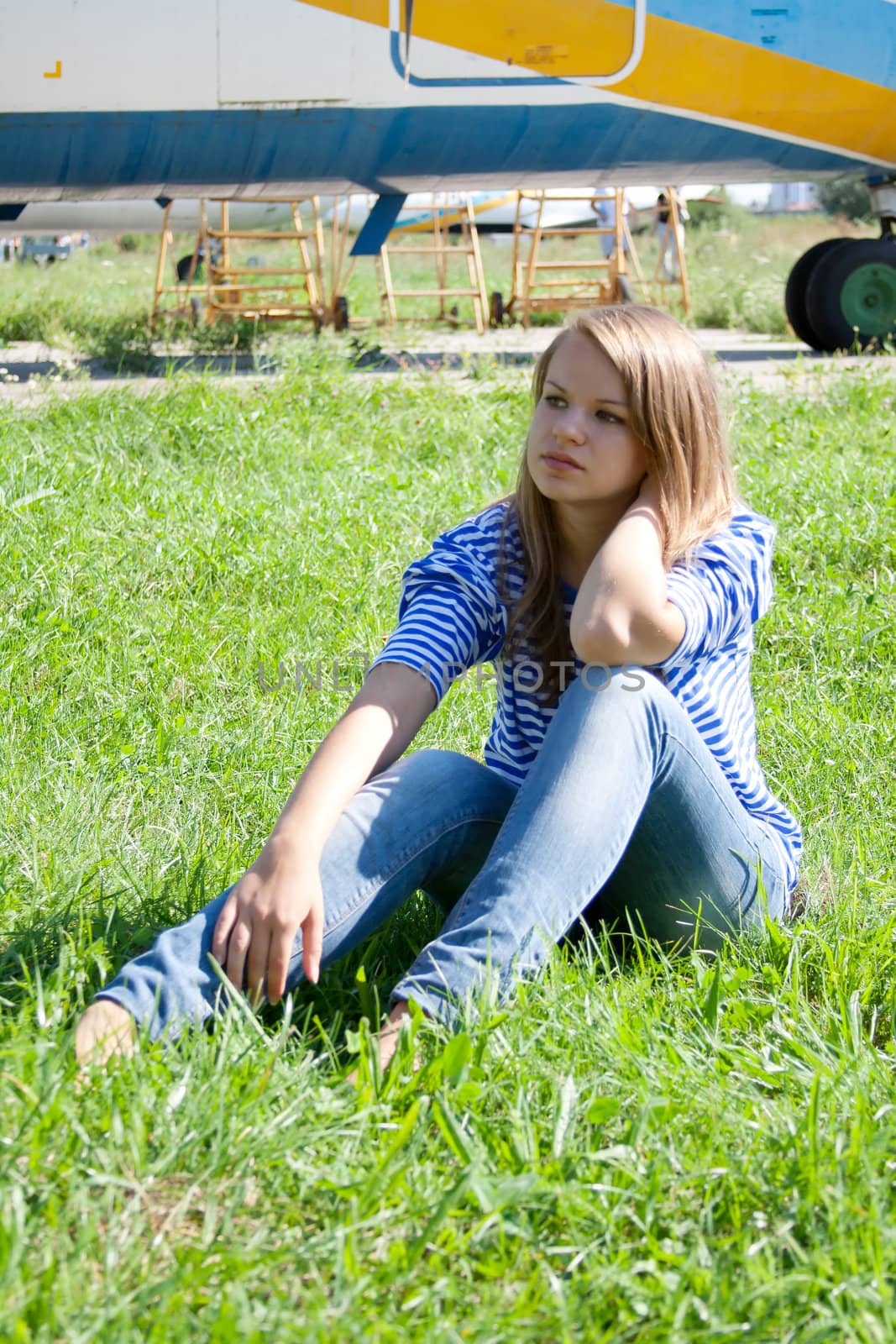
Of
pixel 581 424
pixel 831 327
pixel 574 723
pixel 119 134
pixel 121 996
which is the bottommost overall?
pixel 121 996

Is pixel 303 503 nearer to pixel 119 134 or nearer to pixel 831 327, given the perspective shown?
pixel 119 134

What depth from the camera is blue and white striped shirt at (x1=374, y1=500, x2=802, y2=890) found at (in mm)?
1919

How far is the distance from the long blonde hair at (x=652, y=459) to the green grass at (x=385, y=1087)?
0.51 meters

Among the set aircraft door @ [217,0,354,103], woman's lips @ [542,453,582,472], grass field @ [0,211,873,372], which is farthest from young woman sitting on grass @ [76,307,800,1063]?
aircraft door @ [217,0,354,103]

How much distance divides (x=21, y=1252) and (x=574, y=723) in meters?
0.91

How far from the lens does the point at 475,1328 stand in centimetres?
119

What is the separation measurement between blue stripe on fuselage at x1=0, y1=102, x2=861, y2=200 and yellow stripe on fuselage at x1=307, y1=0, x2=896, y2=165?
14 centimetres

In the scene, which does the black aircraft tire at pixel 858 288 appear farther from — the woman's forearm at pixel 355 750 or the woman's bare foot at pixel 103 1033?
the woman's bare foot at pixel 103 1033

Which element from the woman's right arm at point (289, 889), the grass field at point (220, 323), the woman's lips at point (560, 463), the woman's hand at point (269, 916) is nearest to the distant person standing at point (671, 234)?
the grass field at point (220, 323)

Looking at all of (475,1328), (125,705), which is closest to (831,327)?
(125,705)

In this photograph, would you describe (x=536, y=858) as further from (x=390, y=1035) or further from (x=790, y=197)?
(x=790, y=197)

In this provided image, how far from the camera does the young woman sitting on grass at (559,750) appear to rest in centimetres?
164

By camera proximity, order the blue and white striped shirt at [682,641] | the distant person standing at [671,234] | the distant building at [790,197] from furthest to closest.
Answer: the distant building at [790,197] → the distant person standing at [671,234] → the blue and white striped shirt at [682,641]

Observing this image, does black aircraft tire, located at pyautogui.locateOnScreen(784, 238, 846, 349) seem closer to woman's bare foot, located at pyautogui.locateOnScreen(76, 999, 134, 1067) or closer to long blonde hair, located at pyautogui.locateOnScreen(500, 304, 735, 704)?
long blonde hair, located at pyautogui.locateOnScreen(500, 304, 735, 704)
